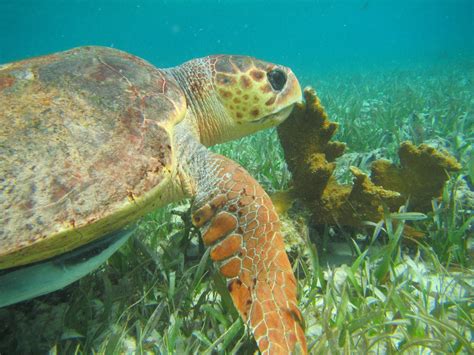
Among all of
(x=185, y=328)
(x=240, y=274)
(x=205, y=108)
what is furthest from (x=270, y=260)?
(x=205, y=108)

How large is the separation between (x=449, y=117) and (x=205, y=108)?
204 inches

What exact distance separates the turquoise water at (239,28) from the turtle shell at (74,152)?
25265 millimetres

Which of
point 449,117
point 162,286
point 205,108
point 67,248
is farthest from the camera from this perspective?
point 449,117

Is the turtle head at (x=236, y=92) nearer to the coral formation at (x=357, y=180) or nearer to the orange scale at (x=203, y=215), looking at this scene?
the coral formation at (x=357, y=180)

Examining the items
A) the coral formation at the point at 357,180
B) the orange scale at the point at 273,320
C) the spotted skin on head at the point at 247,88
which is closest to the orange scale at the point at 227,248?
the orange scale at the point at 273,320

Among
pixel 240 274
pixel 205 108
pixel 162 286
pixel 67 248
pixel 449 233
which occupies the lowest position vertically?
pixel 449 233

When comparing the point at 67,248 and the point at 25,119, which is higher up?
the point at 25,119

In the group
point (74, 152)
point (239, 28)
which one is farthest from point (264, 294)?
point (239, 28)

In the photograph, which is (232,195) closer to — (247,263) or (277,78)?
(247,263)

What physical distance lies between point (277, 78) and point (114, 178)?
6.54 feet

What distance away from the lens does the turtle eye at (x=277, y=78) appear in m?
3.01

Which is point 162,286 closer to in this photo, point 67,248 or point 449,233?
point 67,248

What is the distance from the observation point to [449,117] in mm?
5812

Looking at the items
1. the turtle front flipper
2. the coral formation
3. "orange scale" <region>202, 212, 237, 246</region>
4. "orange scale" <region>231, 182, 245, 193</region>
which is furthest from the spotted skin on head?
"orange scale" <region>202, 212, 237, 246</region>
